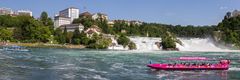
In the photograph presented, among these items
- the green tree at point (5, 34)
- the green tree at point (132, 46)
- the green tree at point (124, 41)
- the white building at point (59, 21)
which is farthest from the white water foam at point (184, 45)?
the white building at point (59, 21)

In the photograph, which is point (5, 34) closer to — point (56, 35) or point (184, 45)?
point (56, 35)

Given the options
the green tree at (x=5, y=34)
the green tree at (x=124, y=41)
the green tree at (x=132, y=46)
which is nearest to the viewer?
the green tree at (x=5, y=34)

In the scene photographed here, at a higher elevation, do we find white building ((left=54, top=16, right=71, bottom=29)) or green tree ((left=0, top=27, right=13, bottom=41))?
white building ((left=54, top=16, right=71, bottom=29))

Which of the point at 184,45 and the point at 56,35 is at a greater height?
the point at 56,35

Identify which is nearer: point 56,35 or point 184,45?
point 56,35

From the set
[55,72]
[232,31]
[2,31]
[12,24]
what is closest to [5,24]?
[12,24]

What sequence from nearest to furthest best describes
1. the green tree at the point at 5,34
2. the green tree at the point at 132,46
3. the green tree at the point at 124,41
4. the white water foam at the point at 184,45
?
the green tree at the point at 5,34
the green tree at the point at 132,46
the green tree at the point at 124,41
the white water foam at the point at 184,45

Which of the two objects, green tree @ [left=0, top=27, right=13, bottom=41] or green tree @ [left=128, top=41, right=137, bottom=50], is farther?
green tree @ [left=128, top=41, right=137, bottom=50]

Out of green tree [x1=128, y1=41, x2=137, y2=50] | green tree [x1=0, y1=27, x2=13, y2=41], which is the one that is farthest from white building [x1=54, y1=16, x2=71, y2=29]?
green tree [x1=128, y1=41, x2=137, y2=50]

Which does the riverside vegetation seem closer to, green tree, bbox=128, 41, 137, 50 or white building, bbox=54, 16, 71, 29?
green tree, bbox=128, 41, 137, 50

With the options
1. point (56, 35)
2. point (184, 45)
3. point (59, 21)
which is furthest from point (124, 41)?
point (59, 21)

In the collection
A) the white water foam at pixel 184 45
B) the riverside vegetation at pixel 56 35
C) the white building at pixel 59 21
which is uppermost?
the white building at pixel 59 21

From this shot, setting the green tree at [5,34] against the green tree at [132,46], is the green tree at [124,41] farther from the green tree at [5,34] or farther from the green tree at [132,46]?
the green tree at [5,34]

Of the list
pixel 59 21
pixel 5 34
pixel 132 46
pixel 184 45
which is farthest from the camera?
pixel 59 21
